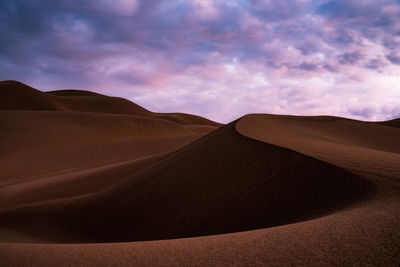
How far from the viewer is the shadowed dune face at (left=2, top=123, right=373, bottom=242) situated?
4.09 metres

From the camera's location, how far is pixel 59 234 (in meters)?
6.70

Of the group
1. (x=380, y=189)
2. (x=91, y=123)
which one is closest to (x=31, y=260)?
(x=380, y=189)

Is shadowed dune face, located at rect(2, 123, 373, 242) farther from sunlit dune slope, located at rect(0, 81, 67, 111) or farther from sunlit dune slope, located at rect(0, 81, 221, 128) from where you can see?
sunlit dune slope, located at rect(0, 81, 221, 128)

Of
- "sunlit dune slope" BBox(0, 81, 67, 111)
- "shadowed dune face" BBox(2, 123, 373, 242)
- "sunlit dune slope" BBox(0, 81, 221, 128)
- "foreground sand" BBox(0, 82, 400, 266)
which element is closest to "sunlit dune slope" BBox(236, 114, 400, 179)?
"foreground sand" BBox(0, 82, 400, 266)

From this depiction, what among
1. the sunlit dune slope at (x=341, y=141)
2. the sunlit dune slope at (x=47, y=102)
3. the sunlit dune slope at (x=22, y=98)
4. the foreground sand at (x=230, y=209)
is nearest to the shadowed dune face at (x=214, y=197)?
the foreground sand at (x=230, y=209)

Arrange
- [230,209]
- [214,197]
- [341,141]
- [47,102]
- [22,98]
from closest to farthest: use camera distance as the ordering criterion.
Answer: [230,209], [214,197], [341,141], [22,98], [47,102]

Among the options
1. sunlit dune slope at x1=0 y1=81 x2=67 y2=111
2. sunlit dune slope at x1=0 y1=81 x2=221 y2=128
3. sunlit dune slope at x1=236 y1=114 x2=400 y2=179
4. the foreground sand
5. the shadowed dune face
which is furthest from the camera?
sunlit dune slope at x1=0 y1=81 x2=221 y2=128

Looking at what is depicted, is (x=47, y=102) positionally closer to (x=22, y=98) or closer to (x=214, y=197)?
(x=22, y=98)

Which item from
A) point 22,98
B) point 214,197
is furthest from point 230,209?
point 22,98

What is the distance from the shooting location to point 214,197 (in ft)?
17.4

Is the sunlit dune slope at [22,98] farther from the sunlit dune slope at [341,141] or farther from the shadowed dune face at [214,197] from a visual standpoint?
the sunlit dune slope at [341,141]

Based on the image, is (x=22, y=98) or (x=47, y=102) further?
(x=47, y=102)

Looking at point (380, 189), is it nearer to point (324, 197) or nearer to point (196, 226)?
point (324, 197)

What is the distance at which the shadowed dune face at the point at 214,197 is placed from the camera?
161 inches
